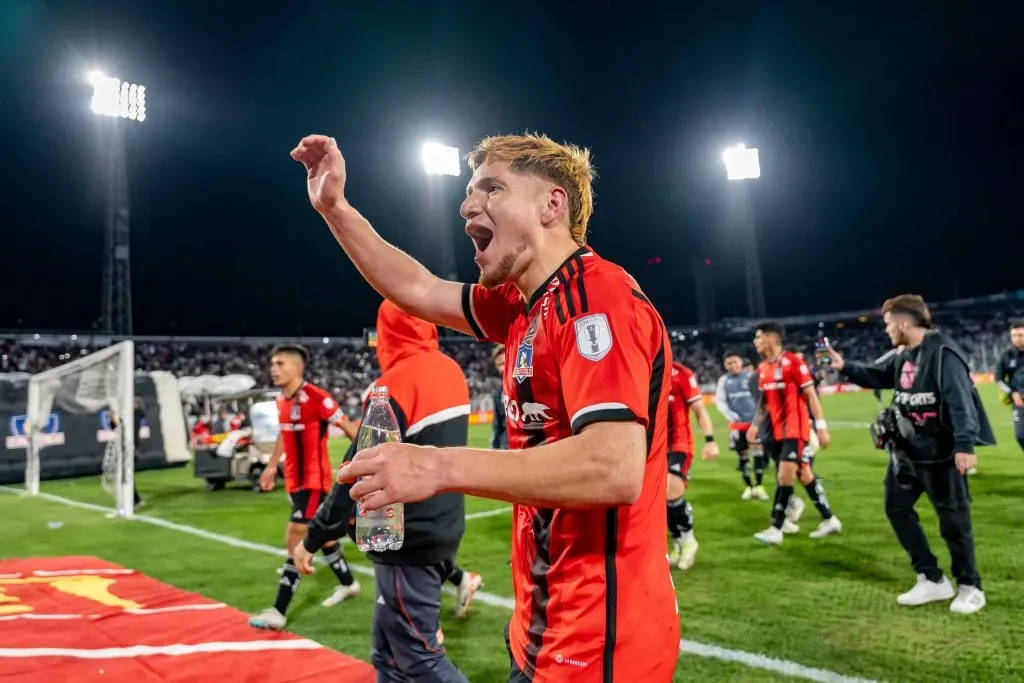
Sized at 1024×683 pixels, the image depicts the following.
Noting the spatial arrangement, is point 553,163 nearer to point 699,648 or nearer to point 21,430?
point 699,648

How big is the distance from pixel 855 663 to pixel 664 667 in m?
3.61

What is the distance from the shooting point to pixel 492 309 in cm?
228

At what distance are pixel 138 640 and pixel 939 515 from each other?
6.48 metres

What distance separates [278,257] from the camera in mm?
50125

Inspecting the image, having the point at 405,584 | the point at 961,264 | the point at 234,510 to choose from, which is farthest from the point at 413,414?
the point at 961,264

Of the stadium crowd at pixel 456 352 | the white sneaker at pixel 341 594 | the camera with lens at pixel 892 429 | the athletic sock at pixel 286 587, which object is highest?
the stadium crowd at pixel 456 352

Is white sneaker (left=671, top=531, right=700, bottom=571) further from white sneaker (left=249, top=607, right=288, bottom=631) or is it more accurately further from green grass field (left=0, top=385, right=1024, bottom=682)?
white sneaker (left=249, top=607, right=288, bottom=631)

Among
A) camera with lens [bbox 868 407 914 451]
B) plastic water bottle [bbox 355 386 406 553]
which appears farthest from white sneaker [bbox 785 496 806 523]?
plastic water bottle [bbox 355 386 406 553]

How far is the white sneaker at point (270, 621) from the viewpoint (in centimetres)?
565

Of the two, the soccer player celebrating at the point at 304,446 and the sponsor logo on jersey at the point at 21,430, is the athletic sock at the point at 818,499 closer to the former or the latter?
the soccer player celebrating at the point at 304,446

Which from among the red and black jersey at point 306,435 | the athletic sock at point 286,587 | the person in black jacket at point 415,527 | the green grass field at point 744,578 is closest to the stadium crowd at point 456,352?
the green grass field at point 744,578

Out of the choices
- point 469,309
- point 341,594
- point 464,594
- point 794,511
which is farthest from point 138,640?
point 794,511

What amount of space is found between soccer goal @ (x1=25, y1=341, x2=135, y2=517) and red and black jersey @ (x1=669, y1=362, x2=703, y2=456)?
9.16 meters

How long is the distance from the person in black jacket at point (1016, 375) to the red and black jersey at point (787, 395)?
3.50 meters
